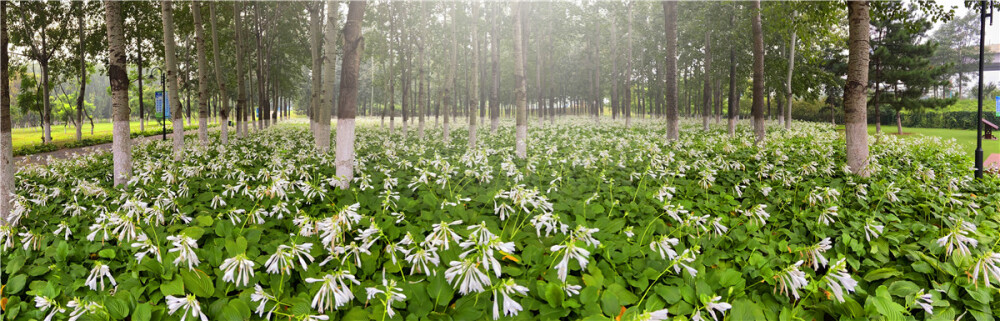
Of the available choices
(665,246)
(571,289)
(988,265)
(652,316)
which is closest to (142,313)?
(571,289)

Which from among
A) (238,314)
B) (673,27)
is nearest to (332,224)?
(238,314)

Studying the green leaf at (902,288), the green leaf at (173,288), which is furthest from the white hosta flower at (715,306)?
the green leaf at (173,288)

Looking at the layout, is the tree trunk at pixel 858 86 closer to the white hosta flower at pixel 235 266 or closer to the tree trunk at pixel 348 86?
the tree trunk at pixel 348 86

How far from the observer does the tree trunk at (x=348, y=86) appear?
6.05m

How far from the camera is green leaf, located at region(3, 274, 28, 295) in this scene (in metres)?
3.02

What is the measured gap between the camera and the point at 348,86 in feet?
20.5

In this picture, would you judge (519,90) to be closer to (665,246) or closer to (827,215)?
(827,215)

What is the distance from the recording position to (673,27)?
1337cm

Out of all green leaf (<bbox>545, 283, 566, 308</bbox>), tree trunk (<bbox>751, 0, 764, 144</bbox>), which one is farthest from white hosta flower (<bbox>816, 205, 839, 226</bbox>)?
tree trunk (<bbox>751, 0, 764, 144</bbox>)

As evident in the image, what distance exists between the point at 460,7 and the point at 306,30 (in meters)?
9.26

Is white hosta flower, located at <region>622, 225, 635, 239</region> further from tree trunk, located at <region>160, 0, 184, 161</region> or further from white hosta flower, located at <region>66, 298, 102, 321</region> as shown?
tree trunk, located at <region>160, 0, 184, 161</region>

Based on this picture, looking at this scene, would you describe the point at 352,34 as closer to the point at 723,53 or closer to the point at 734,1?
the point at 734,1

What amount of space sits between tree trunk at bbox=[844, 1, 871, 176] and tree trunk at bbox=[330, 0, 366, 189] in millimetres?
7734

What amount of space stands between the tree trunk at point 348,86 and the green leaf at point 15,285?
3.21 m
